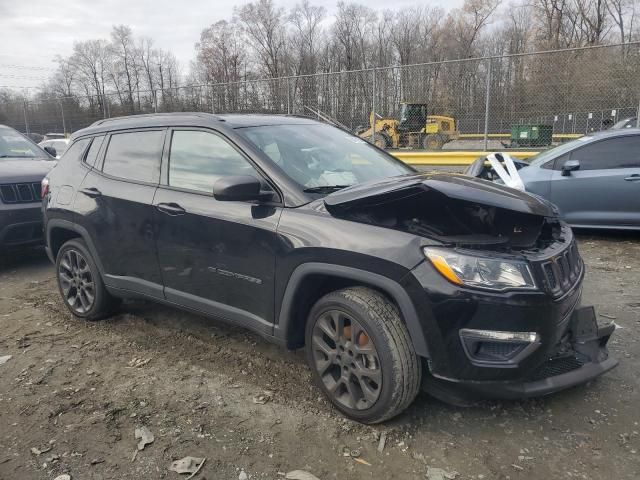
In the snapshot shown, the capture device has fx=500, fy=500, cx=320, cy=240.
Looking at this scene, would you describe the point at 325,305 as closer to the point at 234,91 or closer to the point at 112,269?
the point at 112,269

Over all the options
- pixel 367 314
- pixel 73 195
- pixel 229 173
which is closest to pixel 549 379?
pixel 367 314

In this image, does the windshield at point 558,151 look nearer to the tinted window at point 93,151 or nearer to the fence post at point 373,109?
the fence post at point 373,109

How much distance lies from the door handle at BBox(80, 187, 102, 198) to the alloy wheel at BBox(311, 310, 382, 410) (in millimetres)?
2295

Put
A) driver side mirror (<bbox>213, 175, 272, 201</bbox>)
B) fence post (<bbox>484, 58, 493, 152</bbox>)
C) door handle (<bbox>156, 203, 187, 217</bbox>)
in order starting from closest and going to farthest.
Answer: driver side mirror (<bbox>213, 175, 272, 201</bbox>), door handle (<bbox>156, 203, 187, 217</bbox>), fence post (<bbox>484, 58, 493, 152</bbox>)

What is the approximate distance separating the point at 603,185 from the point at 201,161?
17.8 feet

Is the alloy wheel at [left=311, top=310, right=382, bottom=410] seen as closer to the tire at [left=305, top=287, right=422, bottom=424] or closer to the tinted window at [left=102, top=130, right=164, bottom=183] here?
the tire at [left=305, top=287, right=422, bottom=424]

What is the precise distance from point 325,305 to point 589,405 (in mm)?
1654

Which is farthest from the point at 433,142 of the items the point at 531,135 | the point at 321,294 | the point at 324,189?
the point at 321,294

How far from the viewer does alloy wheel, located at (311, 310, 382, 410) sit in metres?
2.70

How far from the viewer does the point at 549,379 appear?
8.46 feet

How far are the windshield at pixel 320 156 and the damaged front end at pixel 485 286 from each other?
51 centimetres

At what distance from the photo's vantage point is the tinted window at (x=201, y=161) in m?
→ 3.31

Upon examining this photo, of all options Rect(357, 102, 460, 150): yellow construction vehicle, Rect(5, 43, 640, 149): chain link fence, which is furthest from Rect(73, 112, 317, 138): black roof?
Rect(357, 102, 460, 150): yellow construction vehicle

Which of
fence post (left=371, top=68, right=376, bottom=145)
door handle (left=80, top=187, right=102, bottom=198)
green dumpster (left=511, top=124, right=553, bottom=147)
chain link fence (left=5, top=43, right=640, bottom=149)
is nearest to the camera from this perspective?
door handle (left=80, top=187, right=102, bottom=198)
